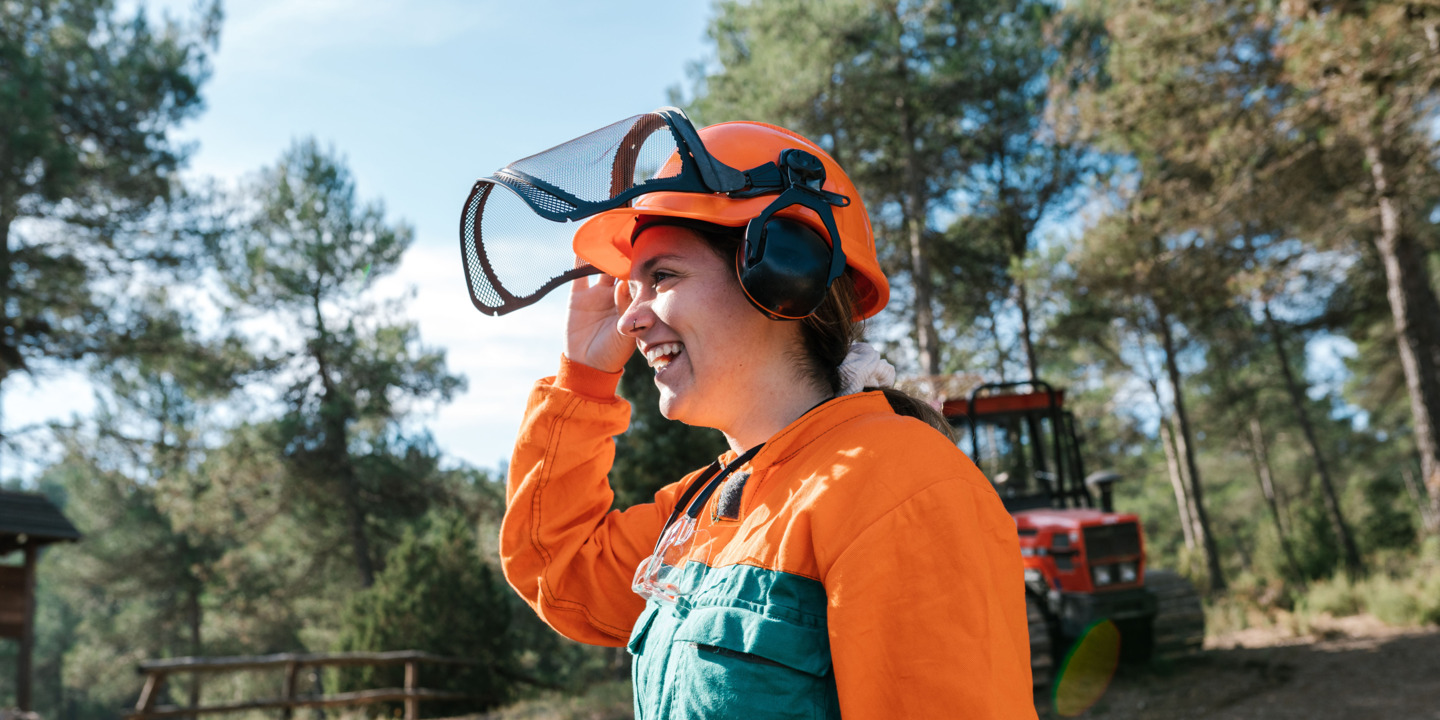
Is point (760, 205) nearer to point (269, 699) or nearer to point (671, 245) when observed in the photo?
point (671, 245)

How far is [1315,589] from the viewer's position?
44.6 feet

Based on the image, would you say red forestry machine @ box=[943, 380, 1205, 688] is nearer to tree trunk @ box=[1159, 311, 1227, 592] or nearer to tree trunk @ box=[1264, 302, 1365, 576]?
tree trunk @ box=[1159, 311, 1227, 592]

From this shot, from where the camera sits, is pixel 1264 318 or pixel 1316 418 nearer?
pixel 1264 318

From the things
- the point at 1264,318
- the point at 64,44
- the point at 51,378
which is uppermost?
the point at 64,44

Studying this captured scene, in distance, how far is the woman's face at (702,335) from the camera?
136 centimetres

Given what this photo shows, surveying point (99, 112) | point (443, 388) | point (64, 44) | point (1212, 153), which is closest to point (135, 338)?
point (99, 112)

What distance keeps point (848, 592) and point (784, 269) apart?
0.48 m

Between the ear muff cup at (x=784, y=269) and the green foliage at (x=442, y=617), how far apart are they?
13.1 metres

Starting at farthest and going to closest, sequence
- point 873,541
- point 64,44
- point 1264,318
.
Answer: point 1264,318 < point 64,44 < point 873,541

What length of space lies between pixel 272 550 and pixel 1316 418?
38.2 metres

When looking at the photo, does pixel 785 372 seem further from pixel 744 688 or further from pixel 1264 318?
pixel 1264 318

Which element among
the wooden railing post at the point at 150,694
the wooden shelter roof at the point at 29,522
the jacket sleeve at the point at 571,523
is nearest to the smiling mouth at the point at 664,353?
the jacket sleeve at the point at 571,523

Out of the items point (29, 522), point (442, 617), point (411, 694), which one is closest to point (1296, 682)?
point (411, 694)

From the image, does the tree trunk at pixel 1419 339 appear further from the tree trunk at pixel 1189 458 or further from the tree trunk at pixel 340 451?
the tree trunk at pixel 340 451
